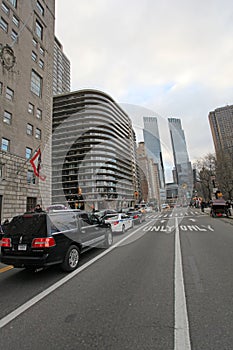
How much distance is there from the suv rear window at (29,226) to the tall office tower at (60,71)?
113m

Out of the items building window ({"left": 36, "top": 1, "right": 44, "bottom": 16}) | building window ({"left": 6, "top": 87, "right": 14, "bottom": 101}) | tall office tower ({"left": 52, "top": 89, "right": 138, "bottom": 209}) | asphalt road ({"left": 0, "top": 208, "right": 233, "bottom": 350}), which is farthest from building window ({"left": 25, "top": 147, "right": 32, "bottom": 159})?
building window ({"left": 36, "top": 1, "right": 44, "bottom": 16})

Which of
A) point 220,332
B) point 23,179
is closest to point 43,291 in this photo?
point 220,332

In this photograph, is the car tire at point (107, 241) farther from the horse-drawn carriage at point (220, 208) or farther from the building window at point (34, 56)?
the building window at point (34, 56)

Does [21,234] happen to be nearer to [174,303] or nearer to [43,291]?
[43,291]

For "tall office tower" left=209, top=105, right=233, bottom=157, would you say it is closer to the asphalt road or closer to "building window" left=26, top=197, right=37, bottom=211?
"building window" left=26, top=197, right=37, bottom=211

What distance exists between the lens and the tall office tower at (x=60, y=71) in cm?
10731

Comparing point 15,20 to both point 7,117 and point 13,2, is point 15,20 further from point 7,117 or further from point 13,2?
point 7,117

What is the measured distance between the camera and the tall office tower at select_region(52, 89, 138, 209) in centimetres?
5530

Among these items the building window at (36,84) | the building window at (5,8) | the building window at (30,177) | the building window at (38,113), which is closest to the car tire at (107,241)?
the building window at (30,177)

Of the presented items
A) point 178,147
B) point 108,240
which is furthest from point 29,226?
point 178,147

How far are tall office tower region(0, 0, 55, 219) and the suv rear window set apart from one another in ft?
51.9

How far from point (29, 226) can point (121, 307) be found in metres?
3.35

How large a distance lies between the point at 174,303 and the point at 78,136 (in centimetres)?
7425

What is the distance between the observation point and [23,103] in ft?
81.7
